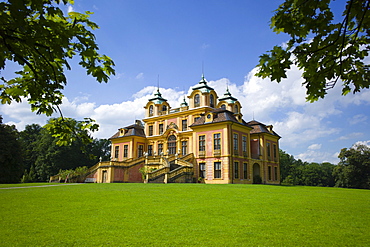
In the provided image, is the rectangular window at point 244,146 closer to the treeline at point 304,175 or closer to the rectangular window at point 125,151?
the rectangular window at point 125,151

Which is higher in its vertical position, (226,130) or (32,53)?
(226,130)

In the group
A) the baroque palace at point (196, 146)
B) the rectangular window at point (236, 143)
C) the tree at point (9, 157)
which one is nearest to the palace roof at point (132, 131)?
the baroque palace at point (196, 146)

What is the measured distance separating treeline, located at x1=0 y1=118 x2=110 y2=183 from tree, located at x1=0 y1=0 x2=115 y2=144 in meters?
28.9

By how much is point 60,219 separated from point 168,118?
3171 centimetres

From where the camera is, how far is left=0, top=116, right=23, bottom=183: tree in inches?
1531

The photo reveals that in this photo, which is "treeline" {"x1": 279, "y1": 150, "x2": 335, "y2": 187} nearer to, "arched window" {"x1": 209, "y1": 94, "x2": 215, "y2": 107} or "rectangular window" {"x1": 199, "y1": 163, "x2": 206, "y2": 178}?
"arched window" {"x1": 209, "y1": 94, "x2": 215, "y2": 107}

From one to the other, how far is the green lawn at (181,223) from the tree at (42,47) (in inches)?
119

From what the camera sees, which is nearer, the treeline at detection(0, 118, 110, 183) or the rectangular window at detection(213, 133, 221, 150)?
the rectangular window at detection(213, 133, 221, 150)

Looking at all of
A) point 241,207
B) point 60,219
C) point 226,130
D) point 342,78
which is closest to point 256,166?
point 226,130

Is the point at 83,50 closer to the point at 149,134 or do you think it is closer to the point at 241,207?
the point at 241,207

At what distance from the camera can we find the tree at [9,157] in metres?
38.9

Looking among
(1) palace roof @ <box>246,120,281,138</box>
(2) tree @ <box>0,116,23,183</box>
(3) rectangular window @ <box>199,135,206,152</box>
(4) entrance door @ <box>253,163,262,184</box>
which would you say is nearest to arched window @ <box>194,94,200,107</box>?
(3) rectangular window @ <box>199,135,206,152</box>

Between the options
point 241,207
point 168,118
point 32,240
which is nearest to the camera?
point 32,240

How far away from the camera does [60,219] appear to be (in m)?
8.98
